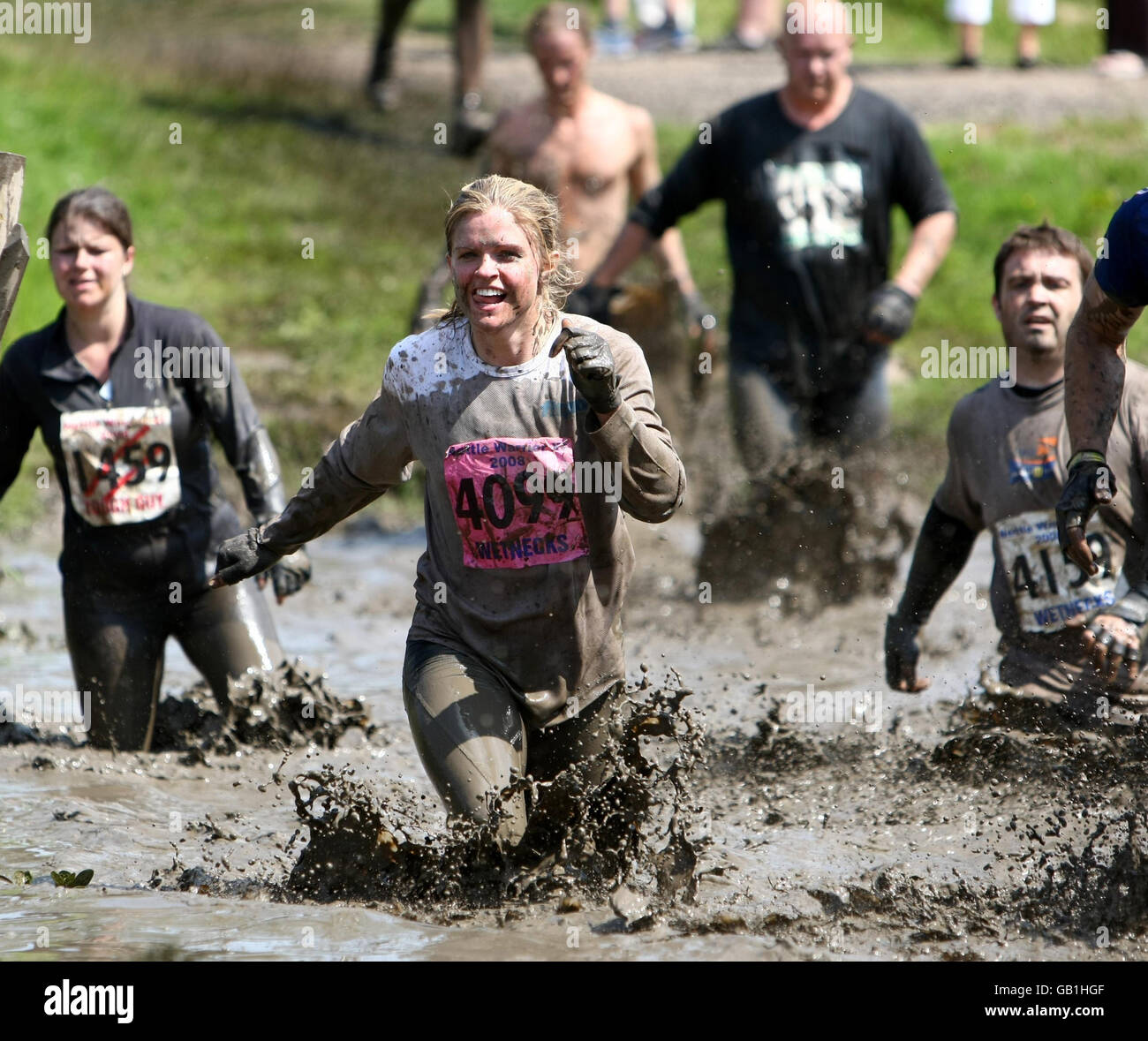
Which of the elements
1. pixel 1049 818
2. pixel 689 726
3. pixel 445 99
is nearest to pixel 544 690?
pixel 689 726

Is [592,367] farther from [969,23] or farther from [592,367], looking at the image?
[969,23]

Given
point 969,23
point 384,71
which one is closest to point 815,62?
point 969,23

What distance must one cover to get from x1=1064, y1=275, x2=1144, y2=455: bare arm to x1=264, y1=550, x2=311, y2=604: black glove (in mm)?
2457

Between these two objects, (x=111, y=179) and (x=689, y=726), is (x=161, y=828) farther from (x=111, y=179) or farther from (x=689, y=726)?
(x=111, y=179)

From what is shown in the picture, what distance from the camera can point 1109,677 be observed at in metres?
4.89

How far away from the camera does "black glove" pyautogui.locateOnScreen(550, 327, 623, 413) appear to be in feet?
13.1

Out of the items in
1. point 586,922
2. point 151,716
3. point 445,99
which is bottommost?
point 586,922

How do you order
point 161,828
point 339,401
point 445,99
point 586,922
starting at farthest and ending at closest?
point 445,99, point 339,401, point 161,828, point 586,922

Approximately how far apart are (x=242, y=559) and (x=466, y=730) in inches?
32.4

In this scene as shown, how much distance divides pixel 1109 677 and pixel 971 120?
393 inches

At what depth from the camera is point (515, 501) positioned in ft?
14.3

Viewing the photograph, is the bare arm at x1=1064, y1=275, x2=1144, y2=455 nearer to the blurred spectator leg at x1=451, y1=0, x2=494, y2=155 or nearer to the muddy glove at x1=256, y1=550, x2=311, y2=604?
the muddy glove at x1=256, y1=550, x2=311, y2=604

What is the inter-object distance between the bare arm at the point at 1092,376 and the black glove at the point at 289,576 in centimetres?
246

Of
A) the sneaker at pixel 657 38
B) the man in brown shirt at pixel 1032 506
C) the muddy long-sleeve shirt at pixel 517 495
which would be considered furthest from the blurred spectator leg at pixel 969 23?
the muddy long-sleeve shirt at pixel 517 495
